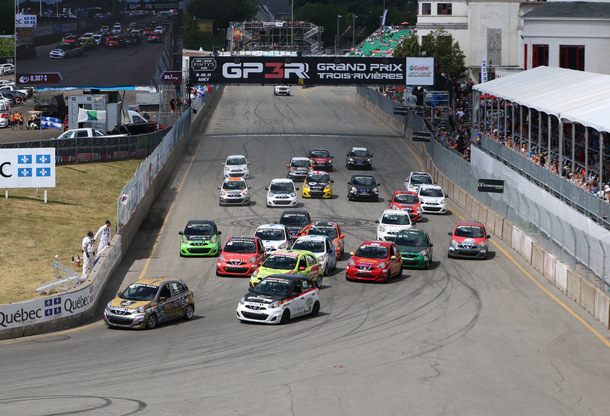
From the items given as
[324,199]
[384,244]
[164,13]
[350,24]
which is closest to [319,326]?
[384,244]

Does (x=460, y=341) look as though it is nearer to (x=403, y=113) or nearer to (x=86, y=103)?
(x=86, y=103)

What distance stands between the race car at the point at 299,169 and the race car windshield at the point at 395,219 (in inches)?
564

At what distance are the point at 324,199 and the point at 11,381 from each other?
30.0m

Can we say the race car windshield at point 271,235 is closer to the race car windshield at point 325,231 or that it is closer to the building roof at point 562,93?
the race car windshield at point 325,231

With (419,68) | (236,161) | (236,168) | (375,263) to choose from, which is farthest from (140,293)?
(419,68)

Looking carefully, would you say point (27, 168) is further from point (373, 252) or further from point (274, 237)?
point (373, 252)

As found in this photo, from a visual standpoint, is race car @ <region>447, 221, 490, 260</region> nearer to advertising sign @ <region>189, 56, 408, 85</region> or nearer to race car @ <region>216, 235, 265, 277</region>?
race car @ <region>216, 235, 265, 277</region>

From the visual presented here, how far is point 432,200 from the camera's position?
42.6m

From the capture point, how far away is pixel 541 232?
102 feet

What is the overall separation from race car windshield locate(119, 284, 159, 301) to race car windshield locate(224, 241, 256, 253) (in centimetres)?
697

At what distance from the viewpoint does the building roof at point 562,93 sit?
33431 mm

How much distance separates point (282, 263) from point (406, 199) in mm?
14912

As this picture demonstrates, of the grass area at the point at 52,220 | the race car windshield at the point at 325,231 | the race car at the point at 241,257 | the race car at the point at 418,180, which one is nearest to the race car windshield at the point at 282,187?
the race car at the point at 418,180

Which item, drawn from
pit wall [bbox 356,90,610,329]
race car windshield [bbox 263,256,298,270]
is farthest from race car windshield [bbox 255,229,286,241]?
pit wall [bbox 356,90,610,329]
